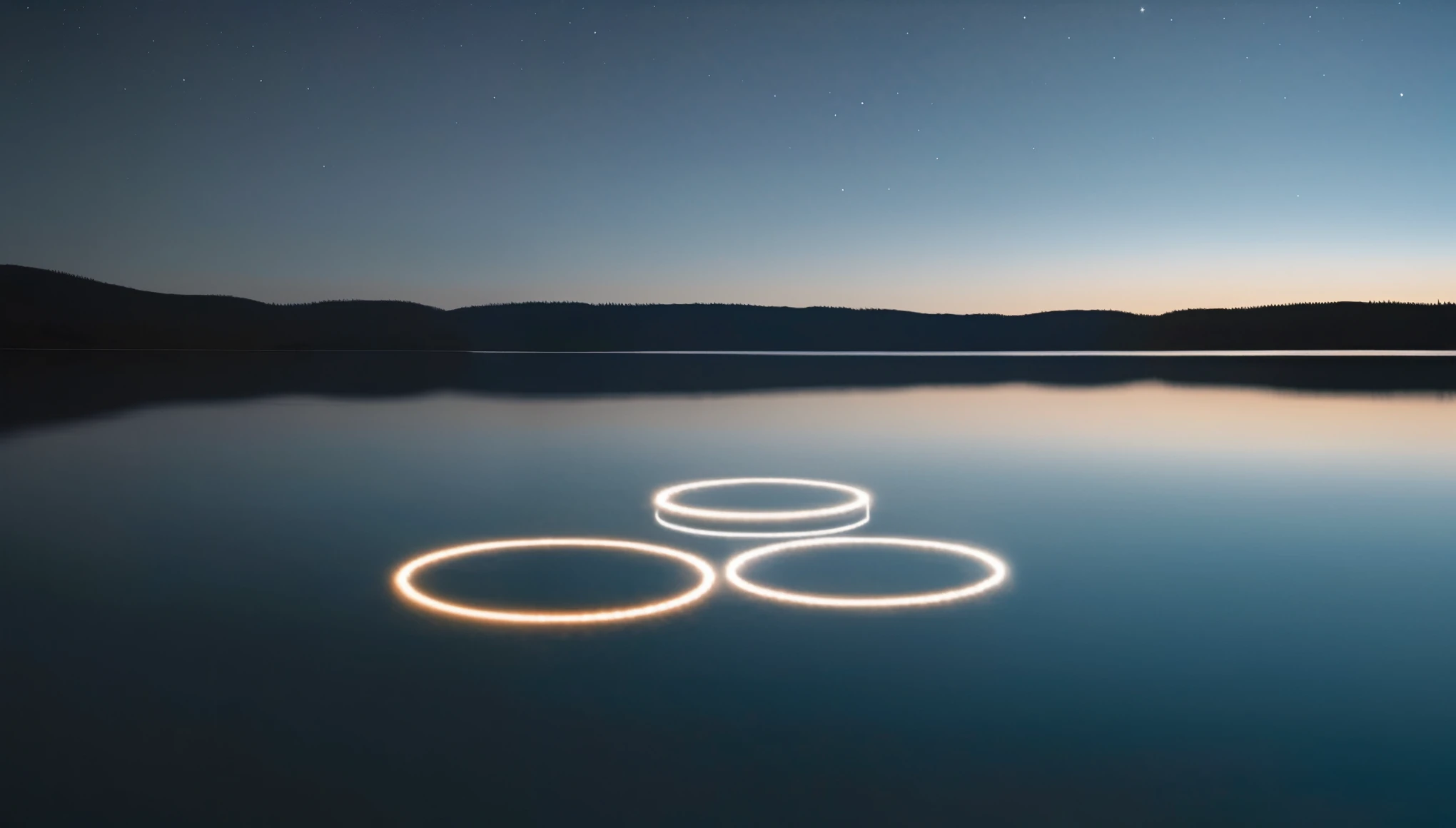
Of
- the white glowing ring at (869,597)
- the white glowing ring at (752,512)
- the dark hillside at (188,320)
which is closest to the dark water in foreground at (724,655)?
the white glowing ring at (869,597)

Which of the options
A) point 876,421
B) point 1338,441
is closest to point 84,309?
point 876,421

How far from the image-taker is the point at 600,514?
1110 cm

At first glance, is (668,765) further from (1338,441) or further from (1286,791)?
(1338,441)

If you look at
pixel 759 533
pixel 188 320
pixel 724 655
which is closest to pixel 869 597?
pixel 724 655

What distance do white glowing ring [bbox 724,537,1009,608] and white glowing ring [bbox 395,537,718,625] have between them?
0.36 meters

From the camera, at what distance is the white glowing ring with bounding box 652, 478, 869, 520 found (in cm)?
1095

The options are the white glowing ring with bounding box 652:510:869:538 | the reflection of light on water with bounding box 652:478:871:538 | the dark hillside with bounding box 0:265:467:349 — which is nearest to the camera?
the white glowing ring with bounding box 652:510:869:538

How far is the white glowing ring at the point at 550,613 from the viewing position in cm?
697

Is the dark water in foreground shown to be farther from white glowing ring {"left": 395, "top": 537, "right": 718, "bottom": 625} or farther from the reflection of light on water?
the reflection of light on water

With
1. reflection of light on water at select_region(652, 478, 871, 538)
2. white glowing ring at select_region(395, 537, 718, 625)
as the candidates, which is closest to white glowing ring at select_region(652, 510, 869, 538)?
reflection of light on water at select_region(652, 478, 871, 538)

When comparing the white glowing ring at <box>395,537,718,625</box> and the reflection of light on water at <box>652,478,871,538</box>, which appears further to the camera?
the reflection of light on water at <box>652,478,871,538</box>

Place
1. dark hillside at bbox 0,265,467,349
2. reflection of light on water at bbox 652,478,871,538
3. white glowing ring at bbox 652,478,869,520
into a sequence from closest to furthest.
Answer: reflection of light on water at bbox 652,478,871,538, white glowing ring at bbox 652,478,869,520, dark hillside at bbox 0,265,467,349

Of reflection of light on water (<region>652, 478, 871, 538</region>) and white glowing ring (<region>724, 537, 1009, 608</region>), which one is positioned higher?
reflection of light on water (<region>652, 478, 871, 538</region>)

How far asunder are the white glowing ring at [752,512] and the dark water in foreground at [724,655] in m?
0.38
